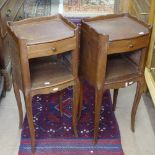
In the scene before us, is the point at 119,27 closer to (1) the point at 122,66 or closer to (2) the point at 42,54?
(1) the point at 122,66

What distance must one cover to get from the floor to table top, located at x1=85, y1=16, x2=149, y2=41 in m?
0.74

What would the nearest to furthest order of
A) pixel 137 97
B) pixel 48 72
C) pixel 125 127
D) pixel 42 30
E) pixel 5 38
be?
pixel 42 30, pixel 48 72, pixel 137 97, pixel 125 127, pixel 5 38

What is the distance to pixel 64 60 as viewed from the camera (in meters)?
1.80

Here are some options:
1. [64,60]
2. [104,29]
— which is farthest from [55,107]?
[104,29]

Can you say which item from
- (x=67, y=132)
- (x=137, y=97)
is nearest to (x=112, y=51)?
(x=137, y=97)

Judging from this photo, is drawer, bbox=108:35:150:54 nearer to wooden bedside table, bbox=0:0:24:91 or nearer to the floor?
the floor

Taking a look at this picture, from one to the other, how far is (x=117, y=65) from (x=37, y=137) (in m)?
0.72

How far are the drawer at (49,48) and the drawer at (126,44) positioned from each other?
0.21 metres

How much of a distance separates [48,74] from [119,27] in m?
0.50

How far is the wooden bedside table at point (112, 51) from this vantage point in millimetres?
1518

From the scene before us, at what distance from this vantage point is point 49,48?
1452 millimetres

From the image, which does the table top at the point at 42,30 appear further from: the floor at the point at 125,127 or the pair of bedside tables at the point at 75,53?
the floor at the point at 125,127

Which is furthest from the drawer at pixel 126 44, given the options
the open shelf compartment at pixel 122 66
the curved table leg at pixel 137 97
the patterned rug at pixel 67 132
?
the patterned rug at pixel 67 132

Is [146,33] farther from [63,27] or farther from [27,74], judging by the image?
[27,74]
